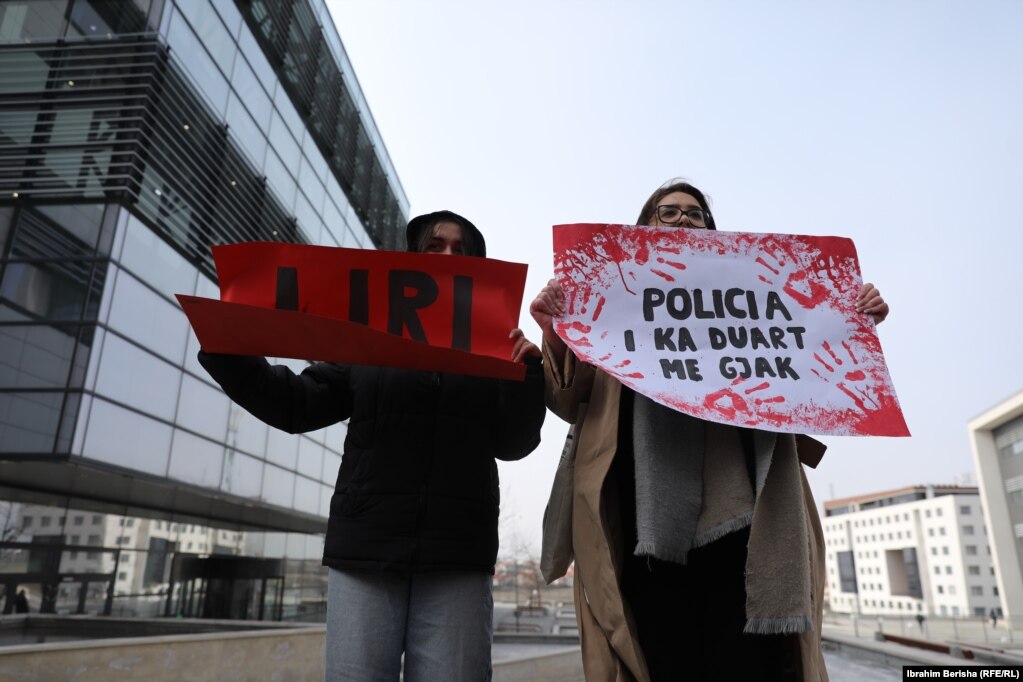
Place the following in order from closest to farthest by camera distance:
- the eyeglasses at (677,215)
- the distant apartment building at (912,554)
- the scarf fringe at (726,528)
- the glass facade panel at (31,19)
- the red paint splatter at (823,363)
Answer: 1. the scarf fringe at (726,528)
2. the red paint splatter at (823,363)
3. the eyeglasses at (677,215)
4. the glass facade panel at (31,19)
5. the distant apartment building at (912,554)

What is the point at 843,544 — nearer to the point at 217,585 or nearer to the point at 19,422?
the point at 217,585

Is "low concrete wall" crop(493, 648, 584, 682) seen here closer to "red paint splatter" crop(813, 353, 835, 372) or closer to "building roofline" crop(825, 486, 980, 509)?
"red paint splatter" crop(813, 353, 835, 372)

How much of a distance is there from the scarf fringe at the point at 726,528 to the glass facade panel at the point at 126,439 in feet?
32.5

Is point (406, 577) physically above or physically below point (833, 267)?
below

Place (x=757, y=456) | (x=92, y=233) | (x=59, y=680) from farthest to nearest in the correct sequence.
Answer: (x=92, y=233) → (x=59, y=680) → (x=757, y=456)

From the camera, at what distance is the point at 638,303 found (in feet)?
7.20

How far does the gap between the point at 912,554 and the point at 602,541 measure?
94.9 m

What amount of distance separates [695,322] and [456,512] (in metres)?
0.98

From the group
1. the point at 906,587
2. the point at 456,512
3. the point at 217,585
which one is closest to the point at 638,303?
the point at 456,512

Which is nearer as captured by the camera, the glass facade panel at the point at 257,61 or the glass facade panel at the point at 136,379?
the glass facade panel at the point at 136,379

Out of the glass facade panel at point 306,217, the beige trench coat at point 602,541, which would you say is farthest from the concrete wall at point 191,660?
the glass facade panel at point 306,217

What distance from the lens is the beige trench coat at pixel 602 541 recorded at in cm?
171

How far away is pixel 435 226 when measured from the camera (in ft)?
8.44

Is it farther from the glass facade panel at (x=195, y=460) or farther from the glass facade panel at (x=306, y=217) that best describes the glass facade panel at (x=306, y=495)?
the glass facade panel at (x=306, y=217)
